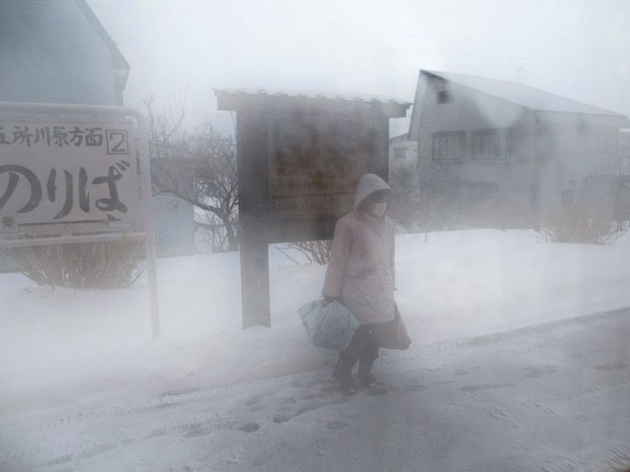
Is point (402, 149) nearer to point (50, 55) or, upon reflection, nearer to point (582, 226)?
point (582, 226)

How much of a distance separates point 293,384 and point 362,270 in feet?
3.49

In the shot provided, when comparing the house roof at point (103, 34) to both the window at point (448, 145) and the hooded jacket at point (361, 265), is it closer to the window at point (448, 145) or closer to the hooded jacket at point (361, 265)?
the hooded jacket at point (361, 265)

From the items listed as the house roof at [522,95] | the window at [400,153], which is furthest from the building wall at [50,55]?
the window at [400,153]

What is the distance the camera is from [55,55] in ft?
35.7

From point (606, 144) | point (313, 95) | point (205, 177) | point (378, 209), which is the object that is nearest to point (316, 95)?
point (313, 95)

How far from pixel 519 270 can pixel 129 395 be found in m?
5.70

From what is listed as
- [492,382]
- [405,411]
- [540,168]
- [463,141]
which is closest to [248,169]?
[405,411]

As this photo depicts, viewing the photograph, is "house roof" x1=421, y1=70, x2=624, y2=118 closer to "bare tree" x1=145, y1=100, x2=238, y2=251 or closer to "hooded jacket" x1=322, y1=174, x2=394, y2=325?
"bare tree" x1=145, y1=100, x2=238, y2=251

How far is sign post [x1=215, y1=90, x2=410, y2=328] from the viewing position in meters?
4.36

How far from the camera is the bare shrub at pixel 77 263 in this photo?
506 centimetres

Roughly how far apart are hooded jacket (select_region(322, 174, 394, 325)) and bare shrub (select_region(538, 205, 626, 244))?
288 inches

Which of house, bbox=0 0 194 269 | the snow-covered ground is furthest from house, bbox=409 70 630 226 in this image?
house, bbox=0 0 194 269

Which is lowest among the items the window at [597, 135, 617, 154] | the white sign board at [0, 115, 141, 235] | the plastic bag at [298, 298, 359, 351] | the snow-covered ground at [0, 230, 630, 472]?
the snow-covered ground at [0, 230, 630, 472]

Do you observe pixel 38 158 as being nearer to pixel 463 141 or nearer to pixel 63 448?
pixel 63 448
